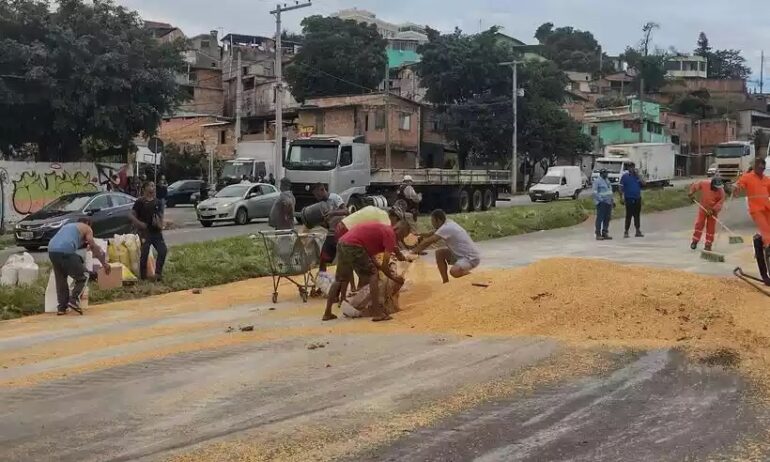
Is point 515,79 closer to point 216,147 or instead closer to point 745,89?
point 216,147

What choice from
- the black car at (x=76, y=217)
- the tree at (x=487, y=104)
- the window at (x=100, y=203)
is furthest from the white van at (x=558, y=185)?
the window at (x=100, y=203)

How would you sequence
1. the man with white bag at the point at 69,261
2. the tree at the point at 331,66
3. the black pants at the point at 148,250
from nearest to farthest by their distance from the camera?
the man with white bag at the point at 69,261 → the black pants at the point at 148,250 → the tree at the point at 331,66

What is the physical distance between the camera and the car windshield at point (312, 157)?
27.5m

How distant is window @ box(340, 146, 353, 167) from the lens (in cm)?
2772

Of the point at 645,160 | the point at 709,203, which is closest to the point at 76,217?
the point at 709,203

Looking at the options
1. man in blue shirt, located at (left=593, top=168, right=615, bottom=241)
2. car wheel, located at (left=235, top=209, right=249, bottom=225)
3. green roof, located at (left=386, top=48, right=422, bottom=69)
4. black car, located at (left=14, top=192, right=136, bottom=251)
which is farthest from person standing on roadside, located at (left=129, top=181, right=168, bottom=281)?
green roof, located at (left=386, top=48, right=422, bottom=69)

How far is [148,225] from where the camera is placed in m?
13.2

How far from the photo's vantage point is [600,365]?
7137 mm

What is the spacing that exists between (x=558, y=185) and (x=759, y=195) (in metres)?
31.3

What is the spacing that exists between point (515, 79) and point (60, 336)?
146 feet

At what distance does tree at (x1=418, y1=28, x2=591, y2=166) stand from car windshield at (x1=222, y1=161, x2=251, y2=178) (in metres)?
17.9

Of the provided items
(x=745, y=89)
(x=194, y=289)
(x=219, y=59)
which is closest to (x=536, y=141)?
(x=219, y=59)

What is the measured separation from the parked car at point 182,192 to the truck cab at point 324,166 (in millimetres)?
14740

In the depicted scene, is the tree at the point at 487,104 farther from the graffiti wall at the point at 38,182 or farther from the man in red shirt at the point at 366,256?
the man in red shirt at the point at 366,256
